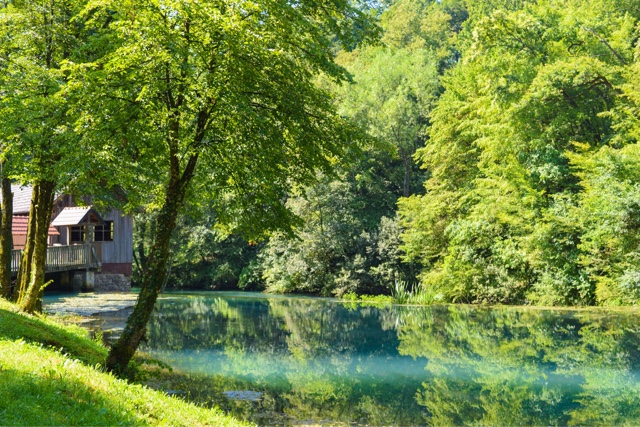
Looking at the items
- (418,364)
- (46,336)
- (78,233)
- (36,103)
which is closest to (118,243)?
(78,233)

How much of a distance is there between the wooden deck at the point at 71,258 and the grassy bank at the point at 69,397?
20219 mm

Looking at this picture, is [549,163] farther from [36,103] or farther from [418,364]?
[36,103]

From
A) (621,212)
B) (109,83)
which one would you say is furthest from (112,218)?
(109,83)

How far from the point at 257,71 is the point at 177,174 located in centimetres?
184

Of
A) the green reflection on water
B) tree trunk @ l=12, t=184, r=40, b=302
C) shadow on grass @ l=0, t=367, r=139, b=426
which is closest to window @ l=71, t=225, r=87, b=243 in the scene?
the green reflection on water

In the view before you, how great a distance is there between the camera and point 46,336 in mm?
10078

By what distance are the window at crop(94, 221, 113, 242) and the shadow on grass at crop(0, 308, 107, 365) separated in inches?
866

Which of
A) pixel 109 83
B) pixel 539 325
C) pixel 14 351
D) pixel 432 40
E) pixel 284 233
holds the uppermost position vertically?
pixel 432 40

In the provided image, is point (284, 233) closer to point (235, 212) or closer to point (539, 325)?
point (235, 212)

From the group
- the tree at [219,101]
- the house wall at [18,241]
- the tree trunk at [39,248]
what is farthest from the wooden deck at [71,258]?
the tree at [219,101]

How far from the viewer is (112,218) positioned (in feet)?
108

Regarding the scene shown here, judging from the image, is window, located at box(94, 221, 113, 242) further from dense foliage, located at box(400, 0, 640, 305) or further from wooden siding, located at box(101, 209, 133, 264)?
dense foliage, located at box(400, 0, 640, 305)

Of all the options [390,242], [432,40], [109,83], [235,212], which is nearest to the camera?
[109,83]

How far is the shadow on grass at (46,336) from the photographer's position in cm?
943
